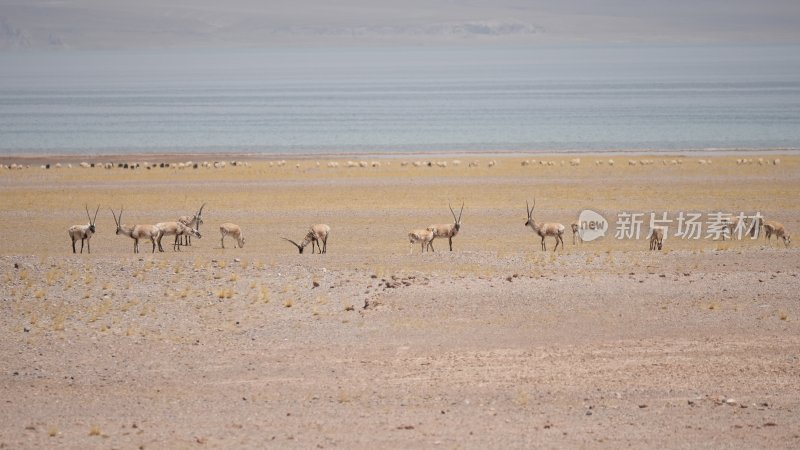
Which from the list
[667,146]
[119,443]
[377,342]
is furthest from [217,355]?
[667,146]

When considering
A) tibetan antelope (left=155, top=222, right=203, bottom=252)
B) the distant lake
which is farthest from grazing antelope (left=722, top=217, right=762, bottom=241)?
the distant lake

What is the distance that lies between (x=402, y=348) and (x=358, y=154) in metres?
57.0

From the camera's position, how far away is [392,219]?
38.3m

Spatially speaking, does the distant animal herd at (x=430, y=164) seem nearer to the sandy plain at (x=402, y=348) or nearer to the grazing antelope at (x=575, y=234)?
the grazing antelope at (x=575, y=234)

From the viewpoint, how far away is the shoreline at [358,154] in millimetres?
70125

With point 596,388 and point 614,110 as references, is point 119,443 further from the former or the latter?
point 614,110

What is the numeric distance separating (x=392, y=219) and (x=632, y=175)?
1909 centimetres

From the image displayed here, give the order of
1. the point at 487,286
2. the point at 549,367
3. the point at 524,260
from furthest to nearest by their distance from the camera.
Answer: the point at 524,260 → the point at 487,286 → the point at 549,367

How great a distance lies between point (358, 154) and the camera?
7456 cm

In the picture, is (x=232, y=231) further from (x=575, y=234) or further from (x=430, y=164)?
(x=430, y=164)

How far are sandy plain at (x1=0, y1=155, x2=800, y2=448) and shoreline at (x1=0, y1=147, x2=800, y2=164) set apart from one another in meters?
39.2

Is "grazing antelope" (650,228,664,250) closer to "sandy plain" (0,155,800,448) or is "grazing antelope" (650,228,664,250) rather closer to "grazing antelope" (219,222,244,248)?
"sandy plain" (0,155,800,448)

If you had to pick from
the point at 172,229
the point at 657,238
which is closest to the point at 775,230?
the point at 657,238

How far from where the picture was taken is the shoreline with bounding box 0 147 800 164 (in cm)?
7012
